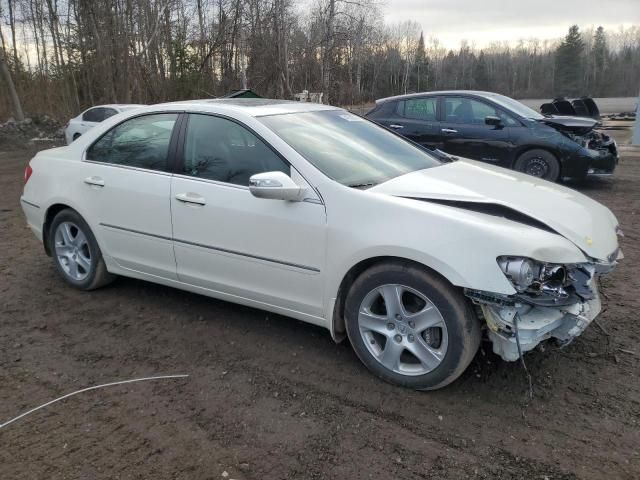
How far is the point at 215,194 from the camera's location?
144 inches

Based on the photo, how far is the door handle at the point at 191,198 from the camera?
3697 mm

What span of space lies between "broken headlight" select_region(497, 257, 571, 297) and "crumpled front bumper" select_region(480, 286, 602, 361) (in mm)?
93

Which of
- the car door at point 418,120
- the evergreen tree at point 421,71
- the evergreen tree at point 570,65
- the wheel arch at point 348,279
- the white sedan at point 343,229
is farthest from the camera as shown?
the evergreen tree at point 570,65

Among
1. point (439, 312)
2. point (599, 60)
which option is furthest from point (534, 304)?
point (599, 60)

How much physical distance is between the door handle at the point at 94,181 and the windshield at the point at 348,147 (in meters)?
1.51

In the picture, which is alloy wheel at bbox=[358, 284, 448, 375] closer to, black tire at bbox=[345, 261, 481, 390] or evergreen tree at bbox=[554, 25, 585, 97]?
black tire at bbox=[345, 261, 481, 390]

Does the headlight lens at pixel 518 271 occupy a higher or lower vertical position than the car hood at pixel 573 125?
lower

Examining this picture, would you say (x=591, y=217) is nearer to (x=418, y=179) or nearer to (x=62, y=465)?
(x=418, y=179)

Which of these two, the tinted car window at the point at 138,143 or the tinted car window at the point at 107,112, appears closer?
the tinted car window at the point at 138,143

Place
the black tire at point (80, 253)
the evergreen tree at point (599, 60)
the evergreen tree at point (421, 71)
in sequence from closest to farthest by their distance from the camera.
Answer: the black tire at point (80, 253) → the evergreen tree at point (421, 71) → the evergreen tree at point (599, 60)

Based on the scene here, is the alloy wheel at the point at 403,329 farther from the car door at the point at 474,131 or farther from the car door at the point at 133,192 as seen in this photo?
the car door at the point at 474,131

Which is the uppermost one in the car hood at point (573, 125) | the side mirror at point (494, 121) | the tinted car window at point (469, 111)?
the tinted car window at point (469, 111)

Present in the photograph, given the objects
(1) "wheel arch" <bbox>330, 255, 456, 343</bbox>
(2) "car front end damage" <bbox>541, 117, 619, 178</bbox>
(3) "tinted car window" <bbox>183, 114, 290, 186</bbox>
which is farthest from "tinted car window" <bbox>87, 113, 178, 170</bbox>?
(2) "car front end damage" <bbox>541, 117, 619, 178</bbox>

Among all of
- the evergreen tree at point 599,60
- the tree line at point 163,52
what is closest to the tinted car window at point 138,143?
the tree line at point 163,52
